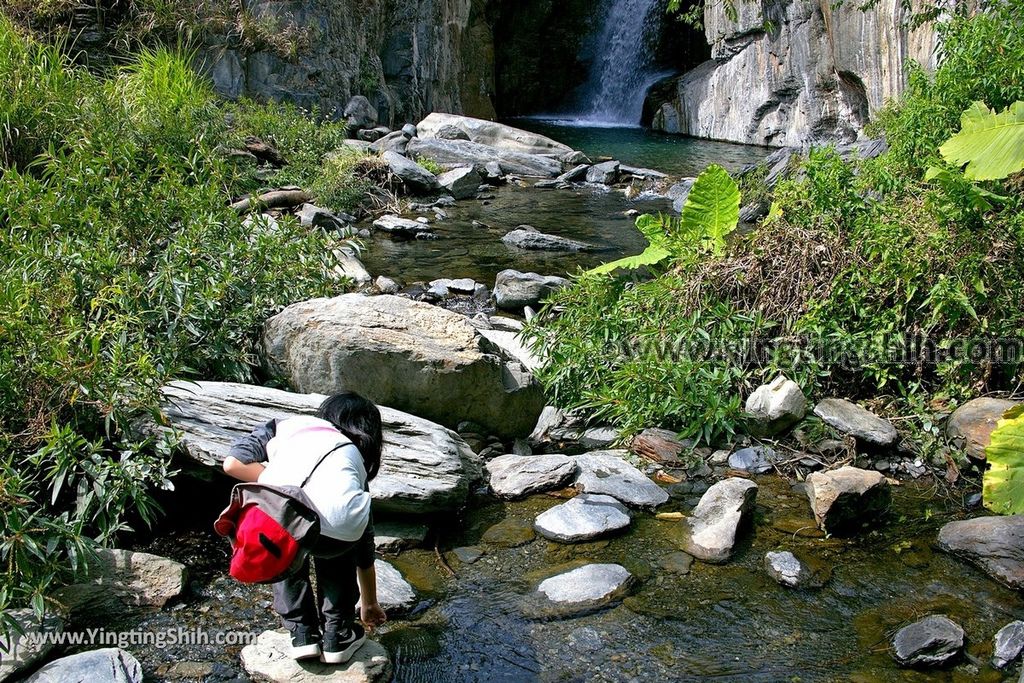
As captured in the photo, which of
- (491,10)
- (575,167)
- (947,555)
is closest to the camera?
(947,555)

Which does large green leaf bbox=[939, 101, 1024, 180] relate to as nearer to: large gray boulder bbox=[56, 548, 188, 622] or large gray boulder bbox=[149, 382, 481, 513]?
large gray boulder bbox=[149, 382, 481, 513]

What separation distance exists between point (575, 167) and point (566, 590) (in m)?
13.1

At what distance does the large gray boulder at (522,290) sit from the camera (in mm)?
7969

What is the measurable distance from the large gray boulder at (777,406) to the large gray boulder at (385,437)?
1827 millimetres

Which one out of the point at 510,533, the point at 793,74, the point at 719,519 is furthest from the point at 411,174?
the point at 793,74

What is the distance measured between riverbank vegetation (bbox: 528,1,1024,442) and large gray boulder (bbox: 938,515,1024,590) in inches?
42.3

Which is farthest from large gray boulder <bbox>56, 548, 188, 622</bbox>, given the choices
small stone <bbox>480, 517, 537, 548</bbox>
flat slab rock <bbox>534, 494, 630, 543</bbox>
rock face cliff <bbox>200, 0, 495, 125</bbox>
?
rock face cliff <bbox>200, 0, 495, 125</bbox>

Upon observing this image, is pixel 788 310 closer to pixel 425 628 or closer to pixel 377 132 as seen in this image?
pixel 425 628

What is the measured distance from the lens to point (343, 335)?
4762 millimetres

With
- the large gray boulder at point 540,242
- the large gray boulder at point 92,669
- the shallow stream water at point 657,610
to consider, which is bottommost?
the shallow stream water at point 657,610

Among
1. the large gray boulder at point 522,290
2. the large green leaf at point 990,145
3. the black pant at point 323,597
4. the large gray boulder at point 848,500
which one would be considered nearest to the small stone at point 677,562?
the large gray boulder at point 848,500

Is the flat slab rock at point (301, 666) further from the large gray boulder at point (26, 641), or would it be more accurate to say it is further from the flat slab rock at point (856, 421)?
the flat slab rock at point (856, 421)

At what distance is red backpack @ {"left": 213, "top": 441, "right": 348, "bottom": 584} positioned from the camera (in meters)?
2.60

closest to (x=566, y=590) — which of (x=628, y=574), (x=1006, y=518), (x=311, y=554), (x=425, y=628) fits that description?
(x=628, y=574)
